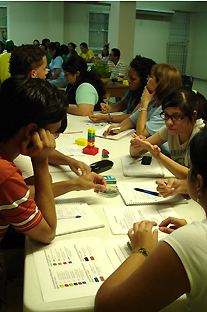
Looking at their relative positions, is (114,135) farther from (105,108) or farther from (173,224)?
(173,224)

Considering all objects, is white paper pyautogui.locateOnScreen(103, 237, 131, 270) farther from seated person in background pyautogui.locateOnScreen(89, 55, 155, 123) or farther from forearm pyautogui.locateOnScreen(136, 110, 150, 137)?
seated person in background pyautogui.locateOnScreen(89, 55, 155, 123)

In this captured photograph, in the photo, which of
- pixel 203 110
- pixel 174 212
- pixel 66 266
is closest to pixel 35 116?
pixel 66 266

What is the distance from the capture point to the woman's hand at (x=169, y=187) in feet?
4.44

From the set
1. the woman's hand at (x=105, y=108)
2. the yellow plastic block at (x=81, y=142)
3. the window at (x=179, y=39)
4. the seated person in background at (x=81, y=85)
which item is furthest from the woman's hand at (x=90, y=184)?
the window at (x=179, y=39)

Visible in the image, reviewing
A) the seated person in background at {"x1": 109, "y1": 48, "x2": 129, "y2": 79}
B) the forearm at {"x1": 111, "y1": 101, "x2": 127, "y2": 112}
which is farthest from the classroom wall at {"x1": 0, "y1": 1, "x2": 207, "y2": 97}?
the forearm at {"x1": 111, "y1": 101, "x2": 127, "y2": 112}

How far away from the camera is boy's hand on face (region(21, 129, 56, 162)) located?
98 cm

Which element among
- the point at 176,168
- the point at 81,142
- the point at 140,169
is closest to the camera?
the point at 176,168

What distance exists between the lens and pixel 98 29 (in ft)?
34.6

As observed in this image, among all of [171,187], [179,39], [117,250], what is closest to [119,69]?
[171,187]

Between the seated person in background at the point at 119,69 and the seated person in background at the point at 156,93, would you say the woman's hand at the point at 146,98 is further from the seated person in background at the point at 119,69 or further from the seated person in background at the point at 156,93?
the seated person in background at the point at 119,69

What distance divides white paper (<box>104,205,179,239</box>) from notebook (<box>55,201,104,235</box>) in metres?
0.07

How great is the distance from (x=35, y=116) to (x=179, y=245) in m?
0.60

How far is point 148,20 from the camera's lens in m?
9.62

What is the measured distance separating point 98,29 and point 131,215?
10.5 meters
